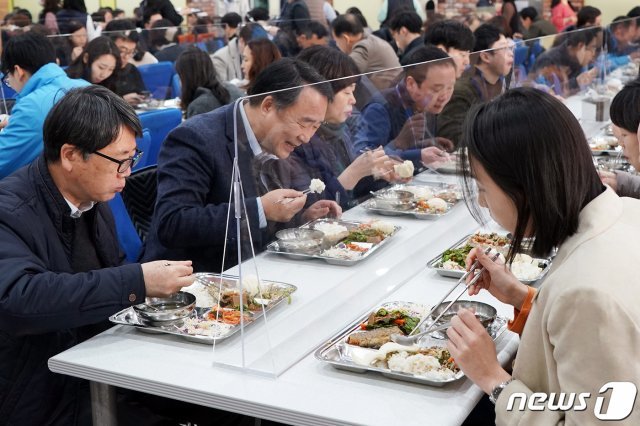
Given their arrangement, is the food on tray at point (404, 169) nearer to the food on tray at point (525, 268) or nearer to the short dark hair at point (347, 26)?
the food on tray at point (525, 268)

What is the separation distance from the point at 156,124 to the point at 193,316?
2.55 metres

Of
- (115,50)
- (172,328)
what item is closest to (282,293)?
(172,328)

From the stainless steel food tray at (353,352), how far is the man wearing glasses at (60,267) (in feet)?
1.37

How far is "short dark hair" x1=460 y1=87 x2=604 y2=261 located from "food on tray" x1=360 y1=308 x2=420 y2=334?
1.91 feet

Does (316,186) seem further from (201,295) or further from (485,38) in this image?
(485,38)

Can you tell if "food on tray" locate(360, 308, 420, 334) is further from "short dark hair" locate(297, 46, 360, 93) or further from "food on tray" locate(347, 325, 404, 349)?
"short dark hair" locate(297, 46, 360, 93)

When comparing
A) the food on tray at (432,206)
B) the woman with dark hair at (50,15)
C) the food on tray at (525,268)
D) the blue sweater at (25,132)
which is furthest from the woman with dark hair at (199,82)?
the woman with dark hair at (50,15)

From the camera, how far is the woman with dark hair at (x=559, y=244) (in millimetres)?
1420

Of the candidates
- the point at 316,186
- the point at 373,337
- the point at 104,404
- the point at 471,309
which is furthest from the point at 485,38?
the point at 104,404

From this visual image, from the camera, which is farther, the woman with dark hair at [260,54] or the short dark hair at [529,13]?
the short dark hair at [529,13]

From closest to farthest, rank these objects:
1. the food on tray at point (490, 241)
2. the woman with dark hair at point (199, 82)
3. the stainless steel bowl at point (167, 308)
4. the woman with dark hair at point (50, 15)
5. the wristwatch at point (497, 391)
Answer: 1. the wristwatch at point (497, 391)
2. the stainless steel bowl at point (167, 308)
3. the food on tray at point (490, 241)
4. the woman with dark hair at point (199, 82)
5. the woman with dark hair at point (50, 15)

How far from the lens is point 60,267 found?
2.24 metres

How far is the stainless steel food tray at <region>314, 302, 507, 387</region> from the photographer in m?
1.85

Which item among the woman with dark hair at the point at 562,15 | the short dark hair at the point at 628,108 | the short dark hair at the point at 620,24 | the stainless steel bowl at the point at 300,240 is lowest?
the woman with dark hair at the point at 562,15
